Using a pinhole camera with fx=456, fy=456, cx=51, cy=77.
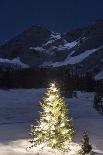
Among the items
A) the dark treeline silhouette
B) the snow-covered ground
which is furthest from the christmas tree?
the dark treeline silhouette

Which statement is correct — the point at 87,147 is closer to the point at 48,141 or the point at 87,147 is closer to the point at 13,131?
the point at 48,141

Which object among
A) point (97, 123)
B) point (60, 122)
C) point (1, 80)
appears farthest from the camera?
point (1, 80)

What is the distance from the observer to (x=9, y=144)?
35.8 meters

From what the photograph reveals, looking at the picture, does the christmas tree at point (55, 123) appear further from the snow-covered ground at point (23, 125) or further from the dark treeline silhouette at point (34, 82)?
the dark treeline silhouette at point (34, 82)

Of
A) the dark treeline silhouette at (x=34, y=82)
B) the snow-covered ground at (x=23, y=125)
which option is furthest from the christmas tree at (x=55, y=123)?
the dark treeline silhouette at (x=34, y=82)

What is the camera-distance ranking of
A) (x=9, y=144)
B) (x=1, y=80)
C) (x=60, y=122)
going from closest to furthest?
(x=60, y=122) < (x=9, y=144) < (x=1, y=80)

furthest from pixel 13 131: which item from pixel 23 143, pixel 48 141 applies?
pixel 48 141

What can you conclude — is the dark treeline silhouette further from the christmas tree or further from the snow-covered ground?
the christmas tree

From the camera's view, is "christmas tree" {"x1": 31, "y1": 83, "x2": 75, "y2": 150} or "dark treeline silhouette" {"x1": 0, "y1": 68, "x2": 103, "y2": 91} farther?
"dark treeline silhouette" {"x1": 0, "y1": 68, "x2": 103, "y2": 91}

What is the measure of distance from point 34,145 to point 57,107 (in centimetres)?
355

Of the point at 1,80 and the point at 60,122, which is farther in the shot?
the point at 1,80

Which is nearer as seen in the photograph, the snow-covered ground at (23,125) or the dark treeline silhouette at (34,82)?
the snow-covered ground at (23,125)

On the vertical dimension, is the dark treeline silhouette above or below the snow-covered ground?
above

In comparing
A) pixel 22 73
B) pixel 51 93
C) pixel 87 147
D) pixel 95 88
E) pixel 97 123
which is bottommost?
pixel 87 147
